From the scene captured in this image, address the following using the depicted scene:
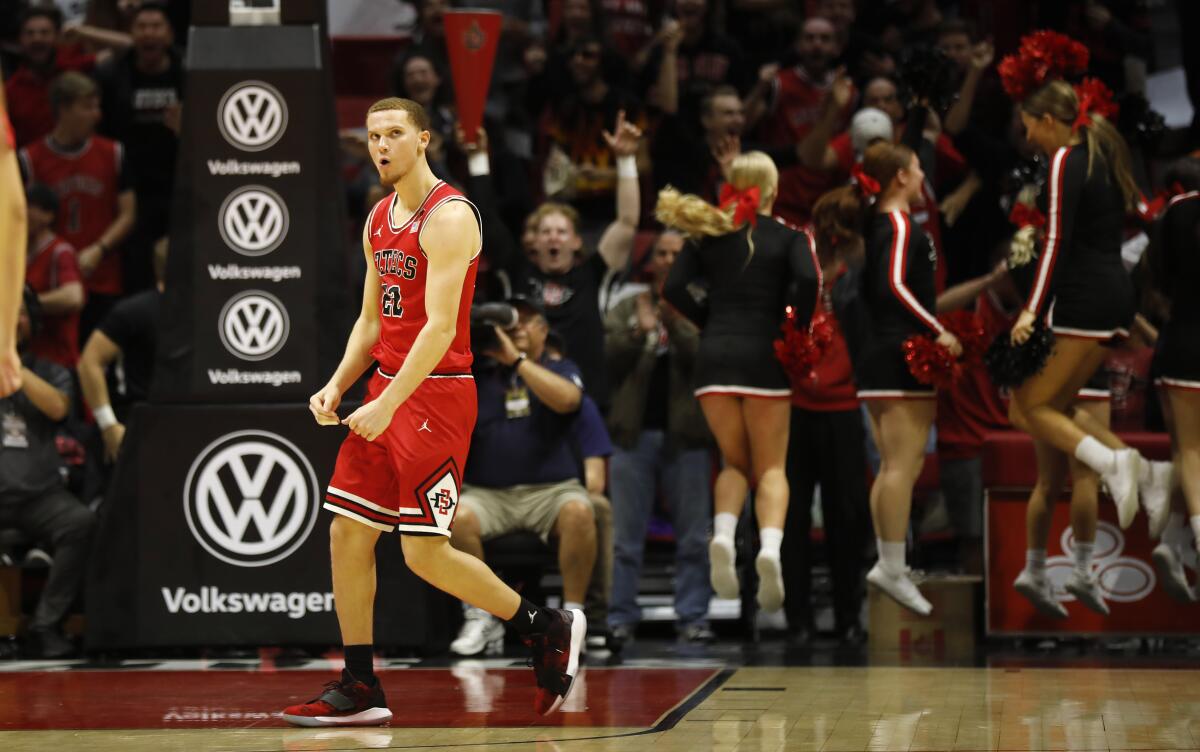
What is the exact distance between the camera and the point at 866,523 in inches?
315

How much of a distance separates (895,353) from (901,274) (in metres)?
0.35

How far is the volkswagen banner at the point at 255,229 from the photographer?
727cm

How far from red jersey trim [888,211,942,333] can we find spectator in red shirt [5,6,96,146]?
587cm

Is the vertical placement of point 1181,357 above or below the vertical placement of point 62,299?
below

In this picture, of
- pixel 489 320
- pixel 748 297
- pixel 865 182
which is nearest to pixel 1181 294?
pixel 865 182

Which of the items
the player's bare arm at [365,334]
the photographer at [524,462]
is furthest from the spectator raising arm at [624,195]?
the player's bare arm at [365,334]

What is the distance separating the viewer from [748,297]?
7312mm

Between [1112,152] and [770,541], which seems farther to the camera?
[1112,152]

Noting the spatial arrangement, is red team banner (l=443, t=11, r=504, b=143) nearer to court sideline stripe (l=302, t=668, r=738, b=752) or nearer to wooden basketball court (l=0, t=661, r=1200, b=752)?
wooden basketball court (l=0, t=661, r=1200, b=752)

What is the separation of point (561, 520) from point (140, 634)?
6.24 ft

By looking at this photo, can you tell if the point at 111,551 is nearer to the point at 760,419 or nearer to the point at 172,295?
the point at 172,295

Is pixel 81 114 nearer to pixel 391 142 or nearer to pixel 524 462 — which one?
pixel 524 462

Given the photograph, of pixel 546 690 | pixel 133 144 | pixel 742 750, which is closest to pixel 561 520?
pixel 546 690

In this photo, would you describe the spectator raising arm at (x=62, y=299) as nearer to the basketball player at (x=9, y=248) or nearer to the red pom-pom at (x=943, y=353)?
the red pom-pom at (x=943, y=353)
